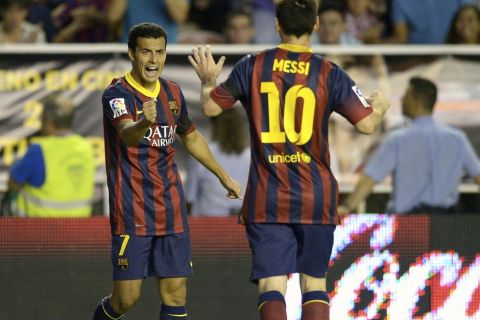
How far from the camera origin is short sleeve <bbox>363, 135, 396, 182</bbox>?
10461 millimetres

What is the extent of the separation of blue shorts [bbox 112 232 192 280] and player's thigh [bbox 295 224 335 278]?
773 mm

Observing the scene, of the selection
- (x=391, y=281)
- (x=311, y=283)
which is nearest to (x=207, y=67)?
(x=311, y=283)

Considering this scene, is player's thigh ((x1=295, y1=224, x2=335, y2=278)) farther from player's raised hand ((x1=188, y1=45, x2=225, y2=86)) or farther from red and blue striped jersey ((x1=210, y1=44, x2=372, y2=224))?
player's raised hand ((x1=188, y1=45, x2=225, y2=86))

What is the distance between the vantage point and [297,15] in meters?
7.22

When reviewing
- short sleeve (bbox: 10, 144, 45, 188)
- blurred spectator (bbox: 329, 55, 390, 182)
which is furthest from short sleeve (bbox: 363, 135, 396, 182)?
short sleeve (bbox: 10, 144, 45, 188)

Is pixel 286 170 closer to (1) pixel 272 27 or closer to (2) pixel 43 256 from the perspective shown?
(2) pixel 43 256

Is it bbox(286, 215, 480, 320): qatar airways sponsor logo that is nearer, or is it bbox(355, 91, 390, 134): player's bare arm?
bbox(355, 91, 390, 134): player's bare arm

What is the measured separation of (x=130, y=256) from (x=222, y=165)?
3.09m

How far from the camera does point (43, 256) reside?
8.83 m

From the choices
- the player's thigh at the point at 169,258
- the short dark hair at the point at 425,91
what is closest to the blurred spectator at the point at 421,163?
the short dark hair at the point at 425,91

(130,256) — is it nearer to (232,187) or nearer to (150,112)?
(232,187)

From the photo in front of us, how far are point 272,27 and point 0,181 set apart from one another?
8.90 feet

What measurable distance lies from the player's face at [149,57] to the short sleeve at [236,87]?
51 cm

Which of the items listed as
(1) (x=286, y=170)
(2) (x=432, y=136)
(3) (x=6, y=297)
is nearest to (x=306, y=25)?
(1) (x=286, y=170)
